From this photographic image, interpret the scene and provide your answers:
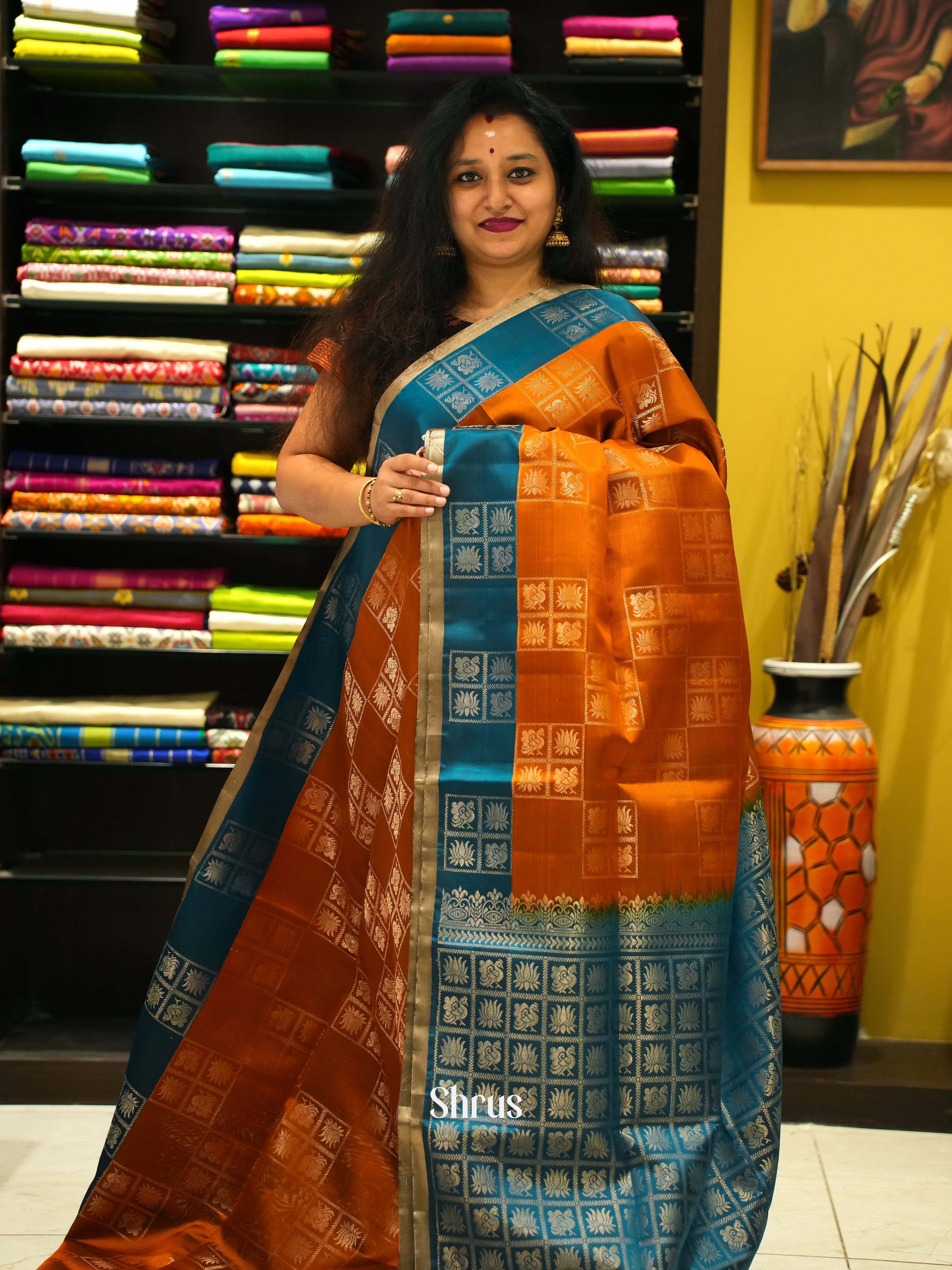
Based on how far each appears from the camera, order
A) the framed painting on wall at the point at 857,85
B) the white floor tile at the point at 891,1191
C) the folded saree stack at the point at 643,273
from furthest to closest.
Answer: the framed painting on wall at the point at 857,85
the folded saree stack at the point at 643,273
the white floor tile at the point at 891,1191

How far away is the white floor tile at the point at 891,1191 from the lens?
Result: 196 centimetres

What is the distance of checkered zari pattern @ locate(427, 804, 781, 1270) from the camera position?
1427mm

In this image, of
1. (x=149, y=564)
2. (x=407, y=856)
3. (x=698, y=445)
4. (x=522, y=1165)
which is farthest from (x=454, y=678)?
(x=149, y=564)

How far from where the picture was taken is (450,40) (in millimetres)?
2539

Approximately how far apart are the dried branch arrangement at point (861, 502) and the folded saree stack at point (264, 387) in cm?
114

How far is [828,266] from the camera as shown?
276 centimetres

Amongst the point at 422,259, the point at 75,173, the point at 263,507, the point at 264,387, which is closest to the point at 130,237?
the point at 75,173

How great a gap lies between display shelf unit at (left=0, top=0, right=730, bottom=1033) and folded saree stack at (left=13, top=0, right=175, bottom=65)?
0.03 metres

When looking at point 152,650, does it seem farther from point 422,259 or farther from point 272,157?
point 422,259

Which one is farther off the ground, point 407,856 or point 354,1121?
point 407,856

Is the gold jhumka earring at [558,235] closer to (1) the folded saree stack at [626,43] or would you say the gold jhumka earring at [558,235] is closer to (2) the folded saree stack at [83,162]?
(1) the folded saree stack at [626,43]

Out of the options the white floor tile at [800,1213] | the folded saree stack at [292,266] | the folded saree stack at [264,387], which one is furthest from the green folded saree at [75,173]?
the white floor tile at [800,1213]

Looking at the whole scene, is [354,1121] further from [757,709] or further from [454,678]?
[757,709]

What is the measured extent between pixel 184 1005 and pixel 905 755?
A: 69.3 inches
